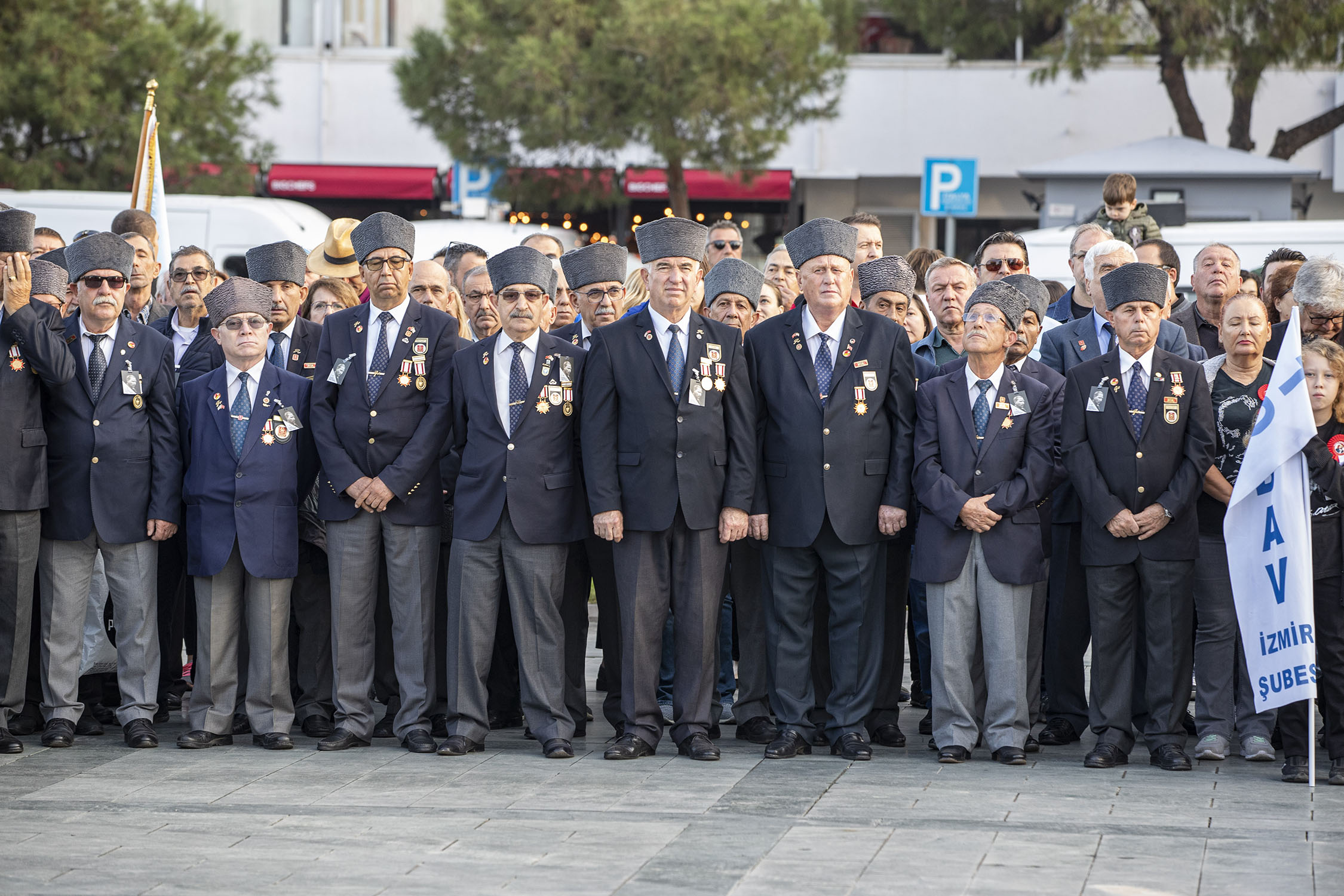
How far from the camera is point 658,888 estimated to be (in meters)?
5.38

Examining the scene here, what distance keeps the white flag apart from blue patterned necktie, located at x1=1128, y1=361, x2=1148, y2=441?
0.47 meters

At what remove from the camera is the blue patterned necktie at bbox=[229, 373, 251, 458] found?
25.5ft

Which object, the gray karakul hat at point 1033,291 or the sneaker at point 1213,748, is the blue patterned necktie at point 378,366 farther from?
the sneaker at point 1213,748

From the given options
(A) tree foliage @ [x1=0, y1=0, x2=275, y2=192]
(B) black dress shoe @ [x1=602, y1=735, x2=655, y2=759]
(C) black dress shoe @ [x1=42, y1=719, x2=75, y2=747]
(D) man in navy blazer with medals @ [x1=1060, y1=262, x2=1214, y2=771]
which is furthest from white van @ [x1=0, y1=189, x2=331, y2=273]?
(D) man in navy blazer with medals @ [x1=1060, y1=262, x2=1214, y2=771]

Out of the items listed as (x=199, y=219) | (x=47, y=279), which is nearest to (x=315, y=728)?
(x=47, y=279)

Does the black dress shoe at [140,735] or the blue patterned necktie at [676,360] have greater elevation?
the blue patterned necktie at [676,360]

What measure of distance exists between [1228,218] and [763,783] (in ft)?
47.0

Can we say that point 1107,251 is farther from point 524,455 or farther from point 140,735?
point 140,735

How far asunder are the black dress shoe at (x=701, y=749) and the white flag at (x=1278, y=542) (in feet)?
7.10

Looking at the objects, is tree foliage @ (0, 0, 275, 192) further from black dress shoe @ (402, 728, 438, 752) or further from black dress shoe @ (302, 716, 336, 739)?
black dress shoe @ (402, 728, 438, 752)

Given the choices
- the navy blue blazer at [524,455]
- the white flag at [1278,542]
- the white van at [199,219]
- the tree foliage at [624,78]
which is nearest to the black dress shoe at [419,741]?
the navy blue blazer at [524,455]

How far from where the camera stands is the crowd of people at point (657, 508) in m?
7.46

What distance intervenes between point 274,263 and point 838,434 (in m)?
2.94

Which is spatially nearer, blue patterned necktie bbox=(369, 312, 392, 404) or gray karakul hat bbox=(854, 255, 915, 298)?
blue patterned necktie bbox=(369, 312, 392, 404)
